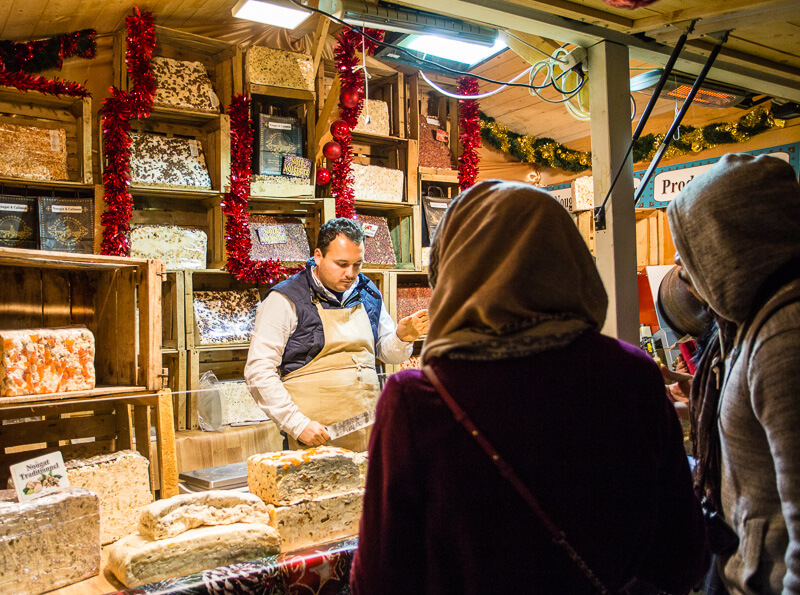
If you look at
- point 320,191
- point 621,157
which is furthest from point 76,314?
point 320,191

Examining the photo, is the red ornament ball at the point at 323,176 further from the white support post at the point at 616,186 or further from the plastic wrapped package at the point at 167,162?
the white support post at the point at 616,186

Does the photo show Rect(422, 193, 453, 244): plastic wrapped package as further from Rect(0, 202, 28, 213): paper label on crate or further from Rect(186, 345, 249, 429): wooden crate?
Rect(0, 202, 28, 213): paper label on crate

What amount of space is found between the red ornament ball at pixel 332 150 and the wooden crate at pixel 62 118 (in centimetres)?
157

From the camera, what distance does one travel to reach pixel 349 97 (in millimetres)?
4625

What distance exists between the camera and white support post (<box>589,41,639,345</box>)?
2.67 m

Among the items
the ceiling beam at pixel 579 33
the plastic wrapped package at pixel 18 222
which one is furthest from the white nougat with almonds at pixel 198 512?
the plastic wrapped package at pixel 18 222

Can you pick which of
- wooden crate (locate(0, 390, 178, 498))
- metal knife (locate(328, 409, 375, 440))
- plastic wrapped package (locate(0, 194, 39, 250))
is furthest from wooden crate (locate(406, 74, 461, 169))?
wooden crate (locate(0, 390, 178, 498))

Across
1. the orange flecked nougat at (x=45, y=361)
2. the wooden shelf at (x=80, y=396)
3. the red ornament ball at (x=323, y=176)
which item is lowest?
the wooden shelf at (x=80, y=396)

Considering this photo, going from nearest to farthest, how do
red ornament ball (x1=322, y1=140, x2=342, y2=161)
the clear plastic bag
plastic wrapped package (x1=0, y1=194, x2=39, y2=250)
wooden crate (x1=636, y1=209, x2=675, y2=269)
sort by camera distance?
the clear plastic bag < plastic wrapped package (x1=0, y1=194, x2=39, y2=250) < red ornament ball (x1=322, y1=140, x2=342, y2=161) < wooden crate (x1=636, y1=209, x2=675, y2=269)

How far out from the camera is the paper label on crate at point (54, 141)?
13.3 feet

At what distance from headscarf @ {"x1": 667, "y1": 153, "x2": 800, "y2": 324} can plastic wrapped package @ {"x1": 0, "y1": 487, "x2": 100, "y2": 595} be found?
1.61m

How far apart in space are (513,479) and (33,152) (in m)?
4.02

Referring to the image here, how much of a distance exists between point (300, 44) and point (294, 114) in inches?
21.9

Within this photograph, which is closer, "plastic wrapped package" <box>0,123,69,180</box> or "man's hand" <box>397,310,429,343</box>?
"man's hand" <box>397,310,429,343</box>
